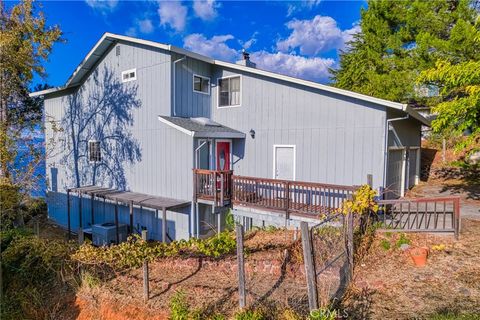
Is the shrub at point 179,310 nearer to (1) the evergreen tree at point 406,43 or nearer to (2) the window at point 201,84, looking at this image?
(2) the window at point 201,84

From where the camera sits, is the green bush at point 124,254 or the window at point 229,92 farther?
the window at point 229,92

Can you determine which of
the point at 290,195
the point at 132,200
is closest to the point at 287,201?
the point at 290,195

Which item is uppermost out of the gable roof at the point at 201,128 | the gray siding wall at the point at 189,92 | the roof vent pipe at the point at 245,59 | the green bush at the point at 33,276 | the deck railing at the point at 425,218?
the roof vent pipe at the point at 245,59

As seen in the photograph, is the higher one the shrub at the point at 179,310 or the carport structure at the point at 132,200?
the carport structure at the point at 132,200

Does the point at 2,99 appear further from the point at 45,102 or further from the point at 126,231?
the point at 126,231

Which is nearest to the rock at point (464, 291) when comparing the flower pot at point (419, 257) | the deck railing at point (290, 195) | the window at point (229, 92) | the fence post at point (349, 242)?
the flower pot at point (419, 257)

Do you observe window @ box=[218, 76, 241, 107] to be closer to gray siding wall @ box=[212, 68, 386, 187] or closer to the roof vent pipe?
gray siding wall @ box=[212, 68, 386, 187]

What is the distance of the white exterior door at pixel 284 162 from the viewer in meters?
10.5

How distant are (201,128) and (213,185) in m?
2.38

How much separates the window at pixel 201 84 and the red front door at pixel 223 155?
8.30 ft

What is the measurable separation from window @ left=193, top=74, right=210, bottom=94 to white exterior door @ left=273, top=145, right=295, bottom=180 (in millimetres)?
4160

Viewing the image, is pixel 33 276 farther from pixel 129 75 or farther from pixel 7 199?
pixel 129 75

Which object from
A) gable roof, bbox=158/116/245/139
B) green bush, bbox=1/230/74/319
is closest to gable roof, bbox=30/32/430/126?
gable roof, bbox=158/116/245/139

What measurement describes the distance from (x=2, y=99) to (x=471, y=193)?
20.1 meters
